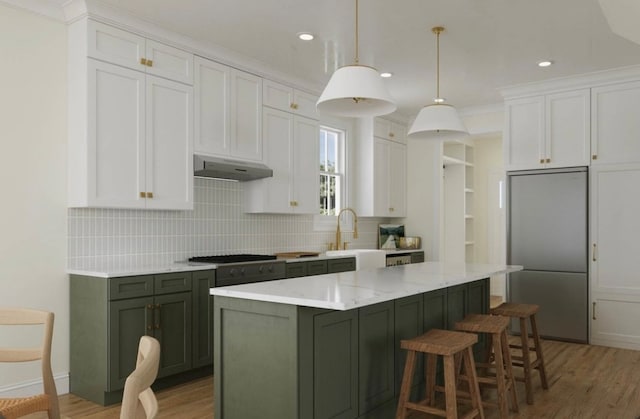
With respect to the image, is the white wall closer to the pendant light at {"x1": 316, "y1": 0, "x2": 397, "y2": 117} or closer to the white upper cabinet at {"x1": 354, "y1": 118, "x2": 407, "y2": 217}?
the pendant light at {"x1": 316, "y1": 0, "x2": 397, "y2": 117}

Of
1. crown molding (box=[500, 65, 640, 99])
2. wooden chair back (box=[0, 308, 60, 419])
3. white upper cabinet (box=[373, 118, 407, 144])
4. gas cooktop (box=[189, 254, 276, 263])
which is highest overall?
crown molding (box=[500, 65, 640, 99])

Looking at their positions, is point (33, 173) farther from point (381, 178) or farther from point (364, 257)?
point (381, 178)

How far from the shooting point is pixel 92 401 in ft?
11.8

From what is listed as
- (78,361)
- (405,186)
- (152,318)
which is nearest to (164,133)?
(152,318)

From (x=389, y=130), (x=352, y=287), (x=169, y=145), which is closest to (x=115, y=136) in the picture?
(x=169, y=145)

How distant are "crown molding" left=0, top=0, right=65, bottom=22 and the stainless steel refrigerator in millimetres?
4720

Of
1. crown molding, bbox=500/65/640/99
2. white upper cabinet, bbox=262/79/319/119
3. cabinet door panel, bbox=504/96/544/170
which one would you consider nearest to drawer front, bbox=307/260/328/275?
white upper cabinet, bbox=262/79/319/119

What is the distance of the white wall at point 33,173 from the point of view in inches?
140

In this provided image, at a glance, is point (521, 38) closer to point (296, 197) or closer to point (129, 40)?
point (296, 197)

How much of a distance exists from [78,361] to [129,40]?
2.41 meters

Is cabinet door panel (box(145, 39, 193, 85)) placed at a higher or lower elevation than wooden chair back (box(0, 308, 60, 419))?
higher

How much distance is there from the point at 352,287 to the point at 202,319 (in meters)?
1.72

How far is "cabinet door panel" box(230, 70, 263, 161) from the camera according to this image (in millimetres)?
4824

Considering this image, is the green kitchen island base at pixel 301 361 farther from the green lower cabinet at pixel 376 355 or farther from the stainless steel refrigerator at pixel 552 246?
the stainless steel refrigerator at pixel 552 246
